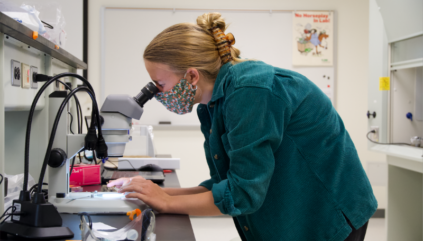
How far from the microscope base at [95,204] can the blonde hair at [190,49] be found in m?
0.39

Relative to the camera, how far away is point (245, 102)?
29.5 inches

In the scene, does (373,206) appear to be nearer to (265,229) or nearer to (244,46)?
(265,229)

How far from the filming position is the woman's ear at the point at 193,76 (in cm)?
91

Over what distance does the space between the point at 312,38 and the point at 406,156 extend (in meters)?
1.56

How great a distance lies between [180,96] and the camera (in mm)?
968

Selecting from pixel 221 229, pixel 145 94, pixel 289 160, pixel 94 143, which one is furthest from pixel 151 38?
pixel 289 160

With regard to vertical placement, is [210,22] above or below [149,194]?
above

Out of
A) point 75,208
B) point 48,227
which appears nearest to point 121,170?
point 75,208

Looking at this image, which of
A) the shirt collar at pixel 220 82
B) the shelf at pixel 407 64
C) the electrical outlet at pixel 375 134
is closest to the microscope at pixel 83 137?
the shirt collar at pixel 220 82

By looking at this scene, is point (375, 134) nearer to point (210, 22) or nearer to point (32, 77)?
point (210, 22)

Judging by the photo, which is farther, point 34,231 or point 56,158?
point 56,158

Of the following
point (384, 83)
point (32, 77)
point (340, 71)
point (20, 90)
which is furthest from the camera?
point (340, 71)

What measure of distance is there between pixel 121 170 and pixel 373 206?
1.13 m

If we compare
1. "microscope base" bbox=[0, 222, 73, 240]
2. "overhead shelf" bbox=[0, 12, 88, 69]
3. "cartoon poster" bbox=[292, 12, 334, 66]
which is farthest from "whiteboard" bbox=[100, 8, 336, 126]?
"microscope base" bbox=[0, 222, 73, 240]
